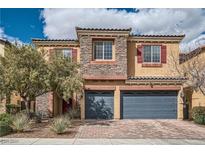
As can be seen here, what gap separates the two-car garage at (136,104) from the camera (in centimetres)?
2500

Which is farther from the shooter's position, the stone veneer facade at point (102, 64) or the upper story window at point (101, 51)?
the upper story window at point (101, 51)

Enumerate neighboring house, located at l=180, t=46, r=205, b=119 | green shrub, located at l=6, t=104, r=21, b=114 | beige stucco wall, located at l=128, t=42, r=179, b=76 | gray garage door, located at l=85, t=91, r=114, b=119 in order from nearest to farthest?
1. neighboring house, located at l=180, t=46, r=205, b=119
2. gray garage door, located at l=85, t=91, r=114, b=119
3. green shrub, located at l=6, t=104, r=21, b=114
4. beige stucco wall, located at l=128, t=42, r=179, b=76

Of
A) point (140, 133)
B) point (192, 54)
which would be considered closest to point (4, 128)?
point (140, 133)

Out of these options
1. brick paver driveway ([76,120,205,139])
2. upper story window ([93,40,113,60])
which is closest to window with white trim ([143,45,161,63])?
upper story window ([93,40,113,60])

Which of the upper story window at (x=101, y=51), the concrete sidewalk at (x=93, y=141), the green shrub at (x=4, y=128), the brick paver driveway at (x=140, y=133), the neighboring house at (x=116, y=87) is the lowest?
the brick paver driveway at (x=140, y=133)

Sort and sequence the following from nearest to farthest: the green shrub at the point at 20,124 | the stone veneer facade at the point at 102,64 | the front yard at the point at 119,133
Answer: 1. the front yard at the point at 119,133
2. the green shrub at the point at 20,124
3. the stone veneer facade at the point at 102,64

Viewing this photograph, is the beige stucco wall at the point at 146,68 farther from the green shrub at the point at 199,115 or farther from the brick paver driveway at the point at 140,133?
the brick paver driveway at the point at 140,133

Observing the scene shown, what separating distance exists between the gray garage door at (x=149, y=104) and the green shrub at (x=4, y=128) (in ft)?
35.4

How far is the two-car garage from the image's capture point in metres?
25.0

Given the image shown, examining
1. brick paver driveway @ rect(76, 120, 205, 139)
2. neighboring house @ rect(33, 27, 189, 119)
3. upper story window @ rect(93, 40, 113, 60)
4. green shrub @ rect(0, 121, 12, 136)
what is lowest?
brick paver driveway @ rect(76, 120, 205, 139)

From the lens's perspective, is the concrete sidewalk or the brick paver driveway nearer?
the concrete sidewalk

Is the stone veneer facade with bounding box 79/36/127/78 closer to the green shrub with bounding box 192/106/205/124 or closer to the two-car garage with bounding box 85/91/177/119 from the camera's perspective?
the two-car garage with bounding box 85/91/177/119

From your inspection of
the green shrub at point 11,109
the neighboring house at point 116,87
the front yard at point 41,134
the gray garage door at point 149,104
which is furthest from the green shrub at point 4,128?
the gray garage door at point 149,104
